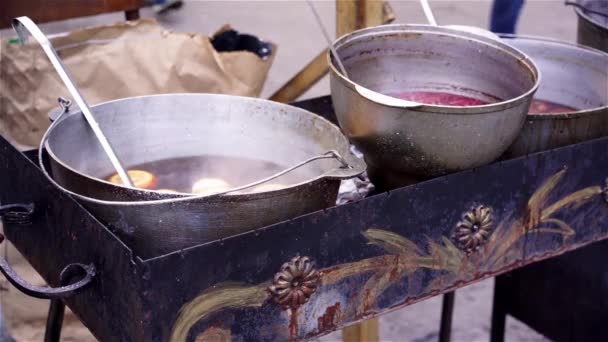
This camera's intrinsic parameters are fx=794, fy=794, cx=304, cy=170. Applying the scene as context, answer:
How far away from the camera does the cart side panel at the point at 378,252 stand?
1.30 meters

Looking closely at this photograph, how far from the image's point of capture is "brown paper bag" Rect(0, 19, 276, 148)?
2434 mm

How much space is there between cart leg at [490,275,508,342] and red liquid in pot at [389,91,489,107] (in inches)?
37.9

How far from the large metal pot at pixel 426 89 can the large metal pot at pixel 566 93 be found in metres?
0.10

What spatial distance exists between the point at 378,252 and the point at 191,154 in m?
0.45

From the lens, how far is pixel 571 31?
20.1ft

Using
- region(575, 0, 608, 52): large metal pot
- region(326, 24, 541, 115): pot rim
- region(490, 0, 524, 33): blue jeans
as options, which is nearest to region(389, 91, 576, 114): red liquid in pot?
region(326, 24, 541, 115): pot rim

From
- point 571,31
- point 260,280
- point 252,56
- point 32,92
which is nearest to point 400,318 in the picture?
point 252,56

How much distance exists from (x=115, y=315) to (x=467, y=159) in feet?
2.31

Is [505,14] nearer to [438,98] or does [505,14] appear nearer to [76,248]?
[438,98]

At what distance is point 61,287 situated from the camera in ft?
4.29

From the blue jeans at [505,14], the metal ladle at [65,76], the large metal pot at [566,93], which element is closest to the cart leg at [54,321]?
the metal ladle at [65,76]

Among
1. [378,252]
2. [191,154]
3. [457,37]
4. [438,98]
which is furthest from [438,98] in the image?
[191,154]

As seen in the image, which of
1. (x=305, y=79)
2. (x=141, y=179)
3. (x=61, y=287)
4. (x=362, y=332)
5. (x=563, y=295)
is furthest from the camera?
(x=305, y=79)

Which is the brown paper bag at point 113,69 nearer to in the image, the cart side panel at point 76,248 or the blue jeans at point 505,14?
the cart side panel at point 76,248
